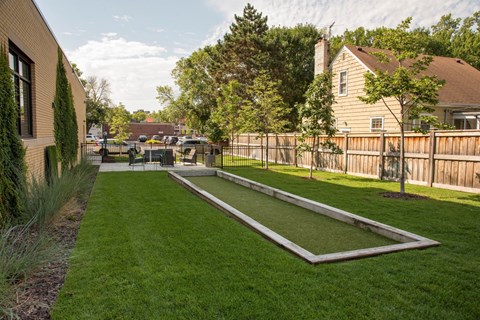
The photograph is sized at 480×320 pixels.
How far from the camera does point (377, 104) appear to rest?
1683 cm

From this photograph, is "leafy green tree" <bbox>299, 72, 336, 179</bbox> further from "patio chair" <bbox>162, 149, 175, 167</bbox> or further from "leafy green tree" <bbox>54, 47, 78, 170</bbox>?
"leafy green tree" <bbox>54, 47, 78, 170</bbox>

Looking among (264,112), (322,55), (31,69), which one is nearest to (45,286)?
(31,69)

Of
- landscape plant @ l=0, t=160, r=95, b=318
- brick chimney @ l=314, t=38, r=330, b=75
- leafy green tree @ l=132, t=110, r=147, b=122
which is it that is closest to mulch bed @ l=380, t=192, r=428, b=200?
landscape plant @ l=0, t=160, r=95, b=318

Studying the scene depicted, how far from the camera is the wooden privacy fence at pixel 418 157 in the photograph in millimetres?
9734

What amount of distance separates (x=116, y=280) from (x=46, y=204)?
2.70 metres

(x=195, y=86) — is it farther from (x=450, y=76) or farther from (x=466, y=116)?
(x=466, y=116)

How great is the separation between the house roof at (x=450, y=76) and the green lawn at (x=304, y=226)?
34.5 feet

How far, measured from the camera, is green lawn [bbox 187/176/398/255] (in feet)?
17.3

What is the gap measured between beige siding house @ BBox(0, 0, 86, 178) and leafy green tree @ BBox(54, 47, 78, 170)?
2.70 ft

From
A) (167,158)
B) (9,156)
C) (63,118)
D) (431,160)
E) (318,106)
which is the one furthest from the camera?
(167,158)

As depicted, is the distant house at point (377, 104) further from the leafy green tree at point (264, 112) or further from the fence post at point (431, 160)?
the fence post at point (431, 160)

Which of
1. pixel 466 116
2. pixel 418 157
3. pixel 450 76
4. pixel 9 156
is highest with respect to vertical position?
pixel 450 76

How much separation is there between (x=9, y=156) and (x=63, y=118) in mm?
7256

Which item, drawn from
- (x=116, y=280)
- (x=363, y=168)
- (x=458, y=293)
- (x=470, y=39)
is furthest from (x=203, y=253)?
(x=470, y=39)
